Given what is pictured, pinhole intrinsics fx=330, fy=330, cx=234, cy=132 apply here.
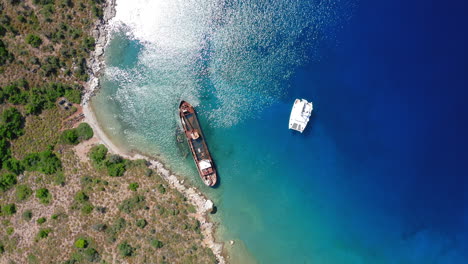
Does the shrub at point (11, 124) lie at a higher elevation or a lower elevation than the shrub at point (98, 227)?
higher

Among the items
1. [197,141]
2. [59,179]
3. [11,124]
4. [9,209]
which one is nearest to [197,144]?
[197,141]

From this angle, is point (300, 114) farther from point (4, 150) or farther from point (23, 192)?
point (4, 150)

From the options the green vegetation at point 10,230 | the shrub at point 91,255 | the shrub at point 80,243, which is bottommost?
the green vegetation at point 10,230

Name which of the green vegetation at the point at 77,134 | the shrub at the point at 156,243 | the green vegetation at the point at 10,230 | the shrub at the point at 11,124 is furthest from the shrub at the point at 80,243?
the shrub at the point at 11,124

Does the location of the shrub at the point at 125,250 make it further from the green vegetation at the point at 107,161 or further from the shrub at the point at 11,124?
the shrub at the point at 11,124

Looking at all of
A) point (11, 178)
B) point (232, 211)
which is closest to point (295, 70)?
point (232, 211)
